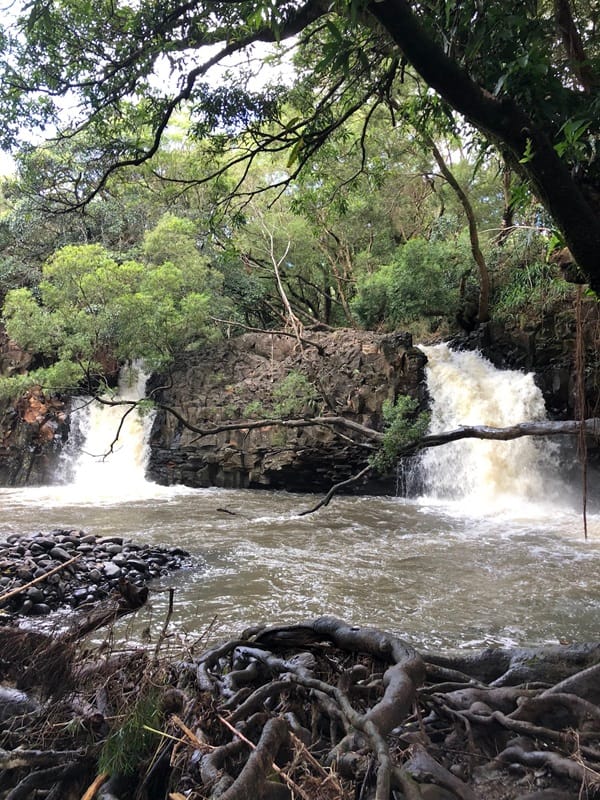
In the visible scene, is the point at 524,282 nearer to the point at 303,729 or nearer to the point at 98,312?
the point at 98,312

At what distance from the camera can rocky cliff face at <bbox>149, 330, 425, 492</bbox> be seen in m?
14.8

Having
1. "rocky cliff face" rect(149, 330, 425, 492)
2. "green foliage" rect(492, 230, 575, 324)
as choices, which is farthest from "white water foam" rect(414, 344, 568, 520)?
"green foliage" rect(492, 230, 575, 324)

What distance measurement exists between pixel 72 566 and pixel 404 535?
5600 mm

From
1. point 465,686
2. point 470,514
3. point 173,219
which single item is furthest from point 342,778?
point 173,219

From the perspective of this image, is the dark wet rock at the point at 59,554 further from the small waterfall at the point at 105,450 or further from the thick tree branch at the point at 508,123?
the small waterfall at the point at 105,450

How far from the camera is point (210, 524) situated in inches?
412

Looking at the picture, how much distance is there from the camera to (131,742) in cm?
197

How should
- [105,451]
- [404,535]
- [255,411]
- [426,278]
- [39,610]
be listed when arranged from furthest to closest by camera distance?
[105,451] → [426,278] → [255,411] → [404,535] → [39,610]

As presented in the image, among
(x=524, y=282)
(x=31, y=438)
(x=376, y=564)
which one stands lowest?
(x=376, y=564)

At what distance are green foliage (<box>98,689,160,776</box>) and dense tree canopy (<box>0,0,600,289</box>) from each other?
2.97 m

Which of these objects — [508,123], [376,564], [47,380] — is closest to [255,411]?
[47,380]

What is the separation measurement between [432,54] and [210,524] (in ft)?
30.6

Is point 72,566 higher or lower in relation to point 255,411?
lower

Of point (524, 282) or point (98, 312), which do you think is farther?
point (98, 312)
